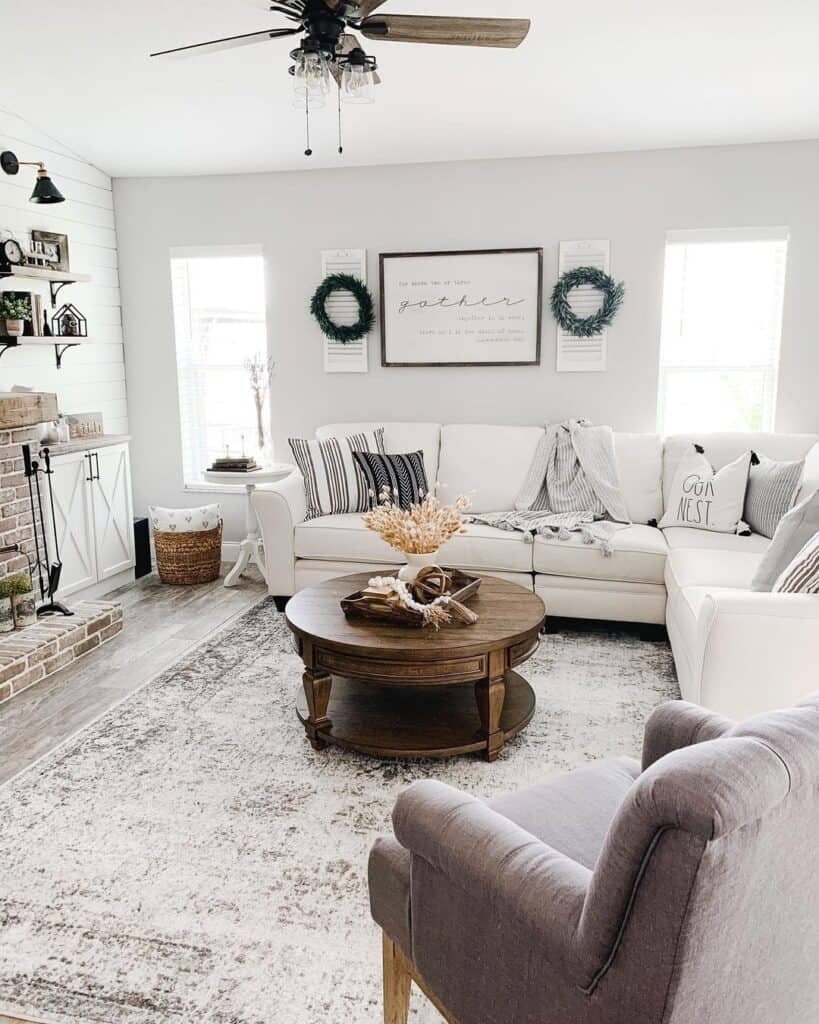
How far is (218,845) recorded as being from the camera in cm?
241

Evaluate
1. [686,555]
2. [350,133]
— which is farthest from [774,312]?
[350,133]

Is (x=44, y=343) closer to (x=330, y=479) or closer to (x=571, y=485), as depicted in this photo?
(x=330, y=479)

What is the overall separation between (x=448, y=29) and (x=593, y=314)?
2596mm

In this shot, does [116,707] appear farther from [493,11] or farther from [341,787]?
[493,11]

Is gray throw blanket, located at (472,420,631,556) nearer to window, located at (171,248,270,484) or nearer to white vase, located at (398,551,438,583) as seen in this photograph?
white vase, located at (398,551,438,583)

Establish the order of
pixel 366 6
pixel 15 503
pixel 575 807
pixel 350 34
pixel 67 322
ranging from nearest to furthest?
pixel 575 807 < pixel 366 6 < pixel 350 34 < pixel 15 503 < pixel 67 322

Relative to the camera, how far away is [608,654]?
12.9 feet

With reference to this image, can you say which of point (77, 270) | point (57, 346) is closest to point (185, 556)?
point (57, 346)

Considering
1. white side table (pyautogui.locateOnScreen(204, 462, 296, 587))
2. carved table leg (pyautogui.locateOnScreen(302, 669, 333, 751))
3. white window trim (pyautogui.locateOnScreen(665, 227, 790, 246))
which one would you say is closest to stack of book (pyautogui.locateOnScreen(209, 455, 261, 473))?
white side table (pyautogui.locateOnScreen(204, 462, 296, 587))

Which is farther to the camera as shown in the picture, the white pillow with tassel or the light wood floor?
the white pillow with tassel

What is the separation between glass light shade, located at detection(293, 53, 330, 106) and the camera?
8.20 feet

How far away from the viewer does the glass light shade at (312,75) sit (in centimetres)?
250

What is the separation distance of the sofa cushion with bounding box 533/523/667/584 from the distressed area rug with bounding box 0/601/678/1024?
476 millimetres

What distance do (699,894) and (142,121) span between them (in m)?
4.84
